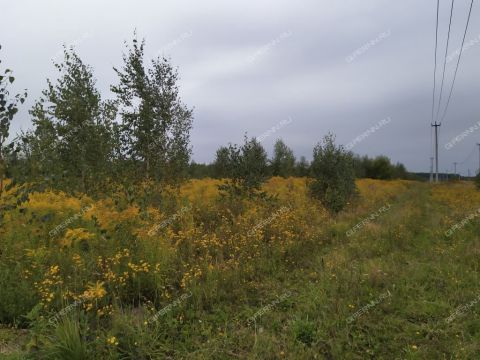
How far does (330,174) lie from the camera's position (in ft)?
57.1

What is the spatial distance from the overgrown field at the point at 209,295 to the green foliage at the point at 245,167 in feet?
17.9

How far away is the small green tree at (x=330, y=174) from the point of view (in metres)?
16.9

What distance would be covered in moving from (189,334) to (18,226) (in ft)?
13.1

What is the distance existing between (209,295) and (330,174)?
1261cm

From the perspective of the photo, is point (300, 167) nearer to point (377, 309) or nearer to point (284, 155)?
point (284, 155)

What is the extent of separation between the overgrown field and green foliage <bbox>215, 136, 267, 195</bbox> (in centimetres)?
545

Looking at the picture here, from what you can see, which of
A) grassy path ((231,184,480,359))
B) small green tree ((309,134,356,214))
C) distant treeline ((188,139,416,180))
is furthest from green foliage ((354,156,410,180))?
grassy path ((231,184,480,359))

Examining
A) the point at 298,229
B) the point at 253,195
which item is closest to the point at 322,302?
the point at 298,229

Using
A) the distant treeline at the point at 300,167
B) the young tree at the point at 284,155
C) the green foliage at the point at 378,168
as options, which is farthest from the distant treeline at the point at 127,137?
the green foliage at the point at 378,168

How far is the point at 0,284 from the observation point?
5.20 m

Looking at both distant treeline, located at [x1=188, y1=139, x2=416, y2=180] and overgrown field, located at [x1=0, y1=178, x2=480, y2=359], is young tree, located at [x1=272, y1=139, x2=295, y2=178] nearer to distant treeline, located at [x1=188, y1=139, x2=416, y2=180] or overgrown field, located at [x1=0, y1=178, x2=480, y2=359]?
distant treeline, located at [x1=188, y1=139, x2=416, y2=180]

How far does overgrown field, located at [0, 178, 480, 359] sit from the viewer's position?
456 centimetres

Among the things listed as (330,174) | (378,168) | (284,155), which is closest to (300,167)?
(284,155)

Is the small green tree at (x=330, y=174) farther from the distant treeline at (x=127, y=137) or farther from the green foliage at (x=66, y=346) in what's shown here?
the green foliage at (x=66, y=346)
